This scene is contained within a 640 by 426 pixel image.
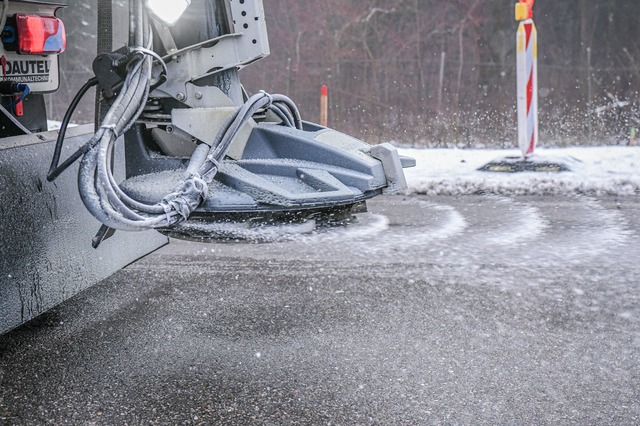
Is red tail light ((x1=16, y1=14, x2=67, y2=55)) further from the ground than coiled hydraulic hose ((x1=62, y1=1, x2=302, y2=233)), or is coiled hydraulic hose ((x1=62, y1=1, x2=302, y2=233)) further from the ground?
red tail light ((x1=16, y1=14, x2=67, y2=55))

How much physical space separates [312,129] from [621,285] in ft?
5.32

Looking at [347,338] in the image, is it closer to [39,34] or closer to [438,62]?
[39,34]

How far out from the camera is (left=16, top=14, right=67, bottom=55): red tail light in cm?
328

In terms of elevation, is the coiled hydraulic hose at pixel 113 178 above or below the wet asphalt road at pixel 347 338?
above

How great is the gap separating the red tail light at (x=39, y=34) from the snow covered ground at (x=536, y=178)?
3.80 m

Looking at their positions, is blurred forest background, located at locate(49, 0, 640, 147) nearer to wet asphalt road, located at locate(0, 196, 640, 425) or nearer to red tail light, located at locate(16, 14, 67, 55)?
wet asphalt road, located at locate(0, 196, 640, 425)

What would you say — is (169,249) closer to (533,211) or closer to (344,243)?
(344,243)

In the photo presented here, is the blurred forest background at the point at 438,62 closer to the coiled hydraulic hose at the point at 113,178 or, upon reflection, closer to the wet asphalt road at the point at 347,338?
the wet asphalt road at the point at 347,338

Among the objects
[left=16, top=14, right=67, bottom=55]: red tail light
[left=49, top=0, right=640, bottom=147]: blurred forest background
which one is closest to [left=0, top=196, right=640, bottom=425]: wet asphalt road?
[left=16, top=14, right=67, bottom=55]: red tail light

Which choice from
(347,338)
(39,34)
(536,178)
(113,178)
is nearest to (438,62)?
(536,178)

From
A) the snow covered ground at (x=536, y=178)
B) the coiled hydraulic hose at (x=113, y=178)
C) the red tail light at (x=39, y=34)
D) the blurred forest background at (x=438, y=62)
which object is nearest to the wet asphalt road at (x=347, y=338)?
the coiled hydraulic hose at (x=113, y=178)

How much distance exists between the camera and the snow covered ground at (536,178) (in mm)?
6586

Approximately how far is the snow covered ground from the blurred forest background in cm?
563

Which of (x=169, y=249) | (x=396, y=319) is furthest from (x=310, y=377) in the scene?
(x=169, y=249)
